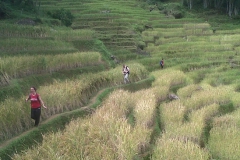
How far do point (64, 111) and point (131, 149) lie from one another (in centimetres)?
416

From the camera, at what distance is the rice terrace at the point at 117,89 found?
820cm

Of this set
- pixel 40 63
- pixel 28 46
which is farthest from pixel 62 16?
pixel 40 63

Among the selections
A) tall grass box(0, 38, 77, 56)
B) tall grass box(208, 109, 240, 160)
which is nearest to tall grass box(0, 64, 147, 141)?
tall grass box(0, 38, 77, 56)

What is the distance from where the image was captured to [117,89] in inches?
576

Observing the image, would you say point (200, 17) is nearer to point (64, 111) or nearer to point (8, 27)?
point (8, 27)

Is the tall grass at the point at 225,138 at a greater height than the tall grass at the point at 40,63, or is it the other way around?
the tall grass at the point at 40,63

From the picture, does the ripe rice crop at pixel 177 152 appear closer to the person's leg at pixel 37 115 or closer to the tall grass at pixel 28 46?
the person's leg at pixel 37 115

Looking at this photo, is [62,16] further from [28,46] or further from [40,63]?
[40,63]

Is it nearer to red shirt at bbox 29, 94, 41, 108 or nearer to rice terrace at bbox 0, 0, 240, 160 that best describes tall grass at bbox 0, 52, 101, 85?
rice terrace at bbox 0, 0, 240, 160

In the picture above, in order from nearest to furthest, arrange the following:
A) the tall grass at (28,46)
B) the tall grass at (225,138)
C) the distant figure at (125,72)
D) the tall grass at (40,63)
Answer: the tall grass at (225,138)
the tall grass at (40,63)
the tall grass at (28,46)
the distant figure at (125,72)

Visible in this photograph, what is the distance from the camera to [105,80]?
49.6 ft

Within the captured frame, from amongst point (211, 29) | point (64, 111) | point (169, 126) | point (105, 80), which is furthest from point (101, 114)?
point (211, 29)

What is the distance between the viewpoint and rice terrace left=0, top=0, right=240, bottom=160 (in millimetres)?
8195

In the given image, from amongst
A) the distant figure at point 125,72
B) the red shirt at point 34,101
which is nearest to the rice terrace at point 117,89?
the distant figure at point 125,72
